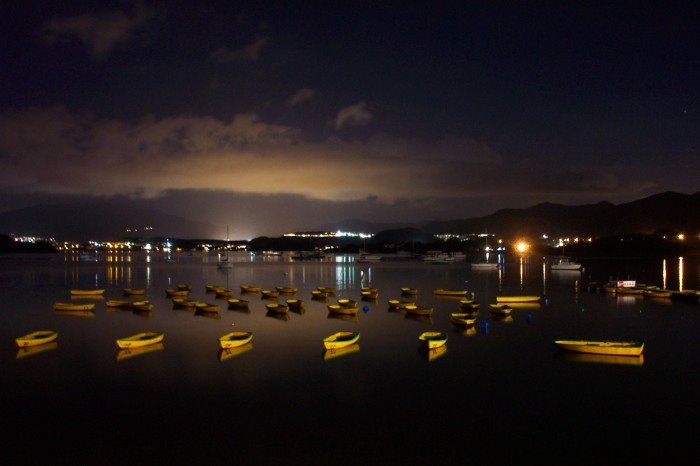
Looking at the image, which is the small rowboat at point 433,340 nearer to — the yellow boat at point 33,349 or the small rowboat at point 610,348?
the small rowboat at point 610,348

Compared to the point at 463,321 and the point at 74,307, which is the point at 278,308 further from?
the point at 74,307

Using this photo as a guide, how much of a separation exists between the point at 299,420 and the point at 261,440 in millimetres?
1544

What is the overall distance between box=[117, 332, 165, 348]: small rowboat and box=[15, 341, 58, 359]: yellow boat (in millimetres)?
3094

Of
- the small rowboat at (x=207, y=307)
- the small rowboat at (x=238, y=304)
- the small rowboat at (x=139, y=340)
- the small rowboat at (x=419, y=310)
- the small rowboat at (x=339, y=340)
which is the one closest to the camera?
the small rowboat at (x=339, y=340)

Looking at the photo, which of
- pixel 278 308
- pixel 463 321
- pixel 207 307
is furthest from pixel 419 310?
pixel 207 307

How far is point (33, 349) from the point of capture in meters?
22.4

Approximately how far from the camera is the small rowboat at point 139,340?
21891 millimetres

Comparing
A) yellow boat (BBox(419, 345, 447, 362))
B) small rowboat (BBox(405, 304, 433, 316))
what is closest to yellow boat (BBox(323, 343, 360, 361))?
yellow boat (BBox(419, 345, 447, 362))

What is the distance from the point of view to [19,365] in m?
19.9

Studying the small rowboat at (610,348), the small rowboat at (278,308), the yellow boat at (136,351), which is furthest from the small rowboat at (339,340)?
the small rowboat at (278,308)

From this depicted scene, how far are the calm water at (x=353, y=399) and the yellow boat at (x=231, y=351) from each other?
369 millimetres

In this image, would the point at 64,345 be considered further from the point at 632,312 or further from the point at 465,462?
the point at 632,312

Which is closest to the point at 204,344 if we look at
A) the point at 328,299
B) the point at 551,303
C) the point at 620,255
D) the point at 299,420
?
the point at 299,420

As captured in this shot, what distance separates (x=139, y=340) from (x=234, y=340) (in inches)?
155
